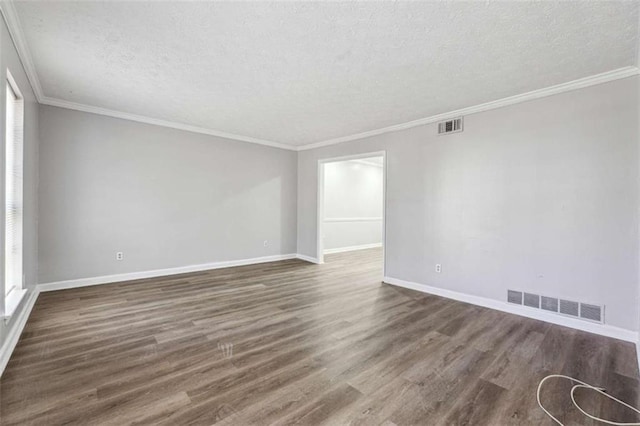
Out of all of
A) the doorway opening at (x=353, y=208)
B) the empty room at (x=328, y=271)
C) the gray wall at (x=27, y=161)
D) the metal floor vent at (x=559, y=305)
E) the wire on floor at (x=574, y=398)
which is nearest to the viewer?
the wire on floor at (x=574, y=398)

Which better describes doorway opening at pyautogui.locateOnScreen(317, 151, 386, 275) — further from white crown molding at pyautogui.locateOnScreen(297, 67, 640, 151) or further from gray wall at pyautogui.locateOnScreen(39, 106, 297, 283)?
white crown molding at pyautogui.locateOnScreen(297, 67, 640, 151)

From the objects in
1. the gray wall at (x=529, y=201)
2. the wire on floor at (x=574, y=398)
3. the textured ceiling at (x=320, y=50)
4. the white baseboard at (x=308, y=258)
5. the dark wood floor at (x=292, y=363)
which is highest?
the textured ceiling at (x=320, y=50)

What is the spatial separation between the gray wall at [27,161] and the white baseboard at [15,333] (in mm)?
48

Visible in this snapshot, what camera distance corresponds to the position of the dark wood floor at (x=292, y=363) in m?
1.75

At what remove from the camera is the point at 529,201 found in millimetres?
3314

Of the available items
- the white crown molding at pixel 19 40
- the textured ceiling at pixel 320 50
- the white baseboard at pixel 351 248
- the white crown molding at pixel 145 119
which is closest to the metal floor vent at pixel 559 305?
the textured ceiling at pixel 320 50

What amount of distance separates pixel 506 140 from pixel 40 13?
15.2ft

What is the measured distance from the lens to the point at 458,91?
3266 mm

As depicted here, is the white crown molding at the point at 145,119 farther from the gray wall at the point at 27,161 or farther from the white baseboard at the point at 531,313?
the white baseboard at the point at 531,313

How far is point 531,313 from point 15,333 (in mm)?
5273

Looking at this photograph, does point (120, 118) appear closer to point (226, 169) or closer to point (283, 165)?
point (226, 169)

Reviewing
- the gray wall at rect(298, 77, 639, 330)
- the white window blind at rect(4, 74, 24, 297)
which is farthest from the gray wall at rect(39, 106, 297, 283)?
the gray wall at rect(298, 77, 639, 330)

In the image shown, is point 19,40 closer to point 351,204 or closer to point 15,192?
point 15,192

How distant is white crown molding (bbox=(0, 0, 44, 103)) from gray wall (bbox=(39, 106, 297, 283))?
0.99m
